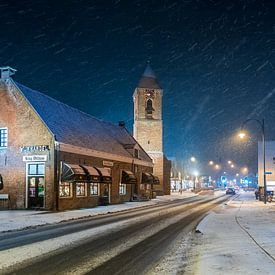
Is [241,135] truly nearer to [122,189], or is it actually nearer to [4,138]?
[122,189]

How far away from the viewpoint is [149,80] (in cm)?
7081

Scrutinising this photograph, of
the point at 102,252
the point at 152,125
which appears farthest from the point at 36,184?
the point at 152,125

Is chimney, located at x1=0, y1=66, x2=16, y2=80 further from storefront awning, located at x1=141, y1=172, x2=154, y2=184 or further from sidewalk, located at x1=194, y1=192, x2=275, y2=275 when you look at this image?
storefront awning, located at x1=141, y1=172, x2=154, y2=184

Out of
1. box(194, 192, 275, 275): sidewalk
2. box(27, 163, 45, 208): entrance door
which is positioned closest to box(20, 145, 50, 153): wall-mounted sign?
box(27, 163, 45, 208): entrance door

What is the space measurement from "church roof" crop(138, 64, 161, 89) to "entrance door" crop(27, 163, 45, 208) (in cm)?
4056

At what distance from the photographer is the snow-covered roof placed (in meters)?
32.6

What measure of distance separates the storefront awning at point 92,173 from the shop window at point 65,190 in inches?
79.3

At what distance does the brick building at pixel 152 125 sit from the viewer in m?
66.8

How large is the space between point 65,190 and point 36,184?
2.23 meters

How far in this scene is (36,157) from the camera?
30.7m

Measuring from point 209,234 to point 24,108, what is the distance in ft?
66.3

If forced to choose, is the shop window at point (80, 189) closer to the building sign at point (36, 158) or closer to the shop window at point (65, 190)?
the shop window at point (65, 190)

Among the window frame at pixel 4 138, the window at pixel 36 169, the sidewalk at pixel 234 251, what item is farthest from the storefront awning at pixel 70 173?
the sidewalk at pixel 234 251

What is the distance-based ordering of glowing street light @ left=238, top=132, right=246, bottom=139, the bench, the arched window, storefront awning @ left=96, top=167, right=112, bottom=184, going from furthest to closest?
the arched window, storefront awning @ left=96, top=167, right=112, bottom=184, glowing street light @ left=238, top=132, right=246, bottom=139, the bench
